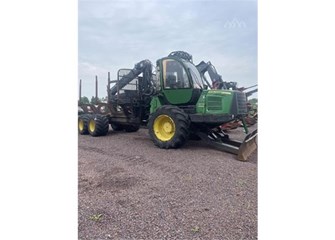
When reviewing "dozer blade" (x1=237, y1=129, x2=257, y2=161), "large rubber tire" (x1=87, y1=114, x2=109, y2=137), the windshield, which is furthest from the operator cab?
"large rubber tire" (x1=87, y1=114, x2=109, y2=137)

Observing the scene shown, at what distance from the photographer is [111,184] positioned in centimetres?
161

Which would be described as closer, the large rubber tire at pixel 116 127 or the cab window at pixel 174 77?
the cab window at pixel 174 77

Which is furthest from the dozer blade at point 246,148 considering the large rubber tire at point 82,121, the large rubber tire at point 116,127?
the large rubber tire at point 116,127

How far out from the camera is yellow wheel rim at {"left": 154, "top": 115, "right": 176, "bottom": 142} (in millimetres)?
2934

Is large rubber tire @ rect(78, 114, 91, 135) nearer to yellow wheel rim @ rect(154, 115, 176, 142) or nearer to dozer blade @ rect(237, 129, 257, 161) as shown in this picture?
yellow wheel rim @ rect(154, 115, 176, 142)

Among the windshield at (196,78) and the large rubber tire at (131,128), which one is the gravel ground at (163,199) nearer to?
the windshield at (196,78)

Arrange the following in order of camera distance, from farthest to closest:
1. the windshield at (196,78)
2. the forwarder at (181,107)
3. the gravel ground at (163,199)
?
the windshield at (196,78), the forwarder at (181,107), the gravel ground at (163,199)

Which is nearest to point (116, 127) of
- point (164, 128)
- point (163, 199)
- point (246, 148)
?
A: point (164, 128)

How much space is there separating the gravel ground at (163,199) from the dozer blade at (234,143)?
21 centimetres

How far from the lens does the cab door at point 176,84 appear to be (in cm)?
292

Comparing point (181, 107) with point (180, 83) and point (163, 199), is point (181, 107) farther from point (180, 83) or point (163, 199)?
point (163, 199)

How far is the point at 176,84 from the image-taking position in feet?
9.79
